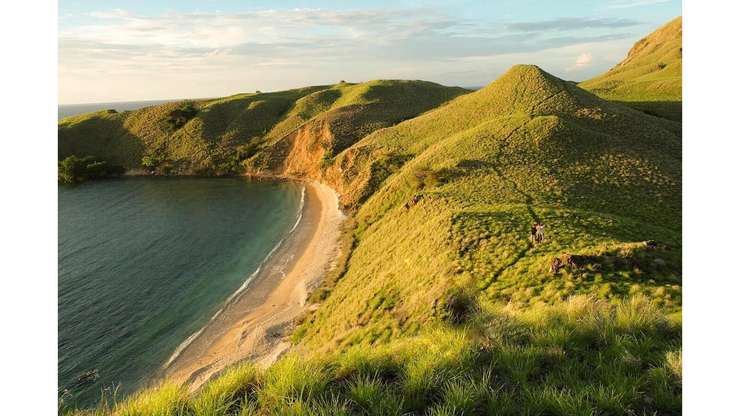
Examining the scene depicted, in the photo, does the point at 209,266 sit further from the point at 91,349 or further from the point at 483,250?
the point at 483,250

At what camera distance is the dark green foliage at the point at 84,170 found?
3273 inches

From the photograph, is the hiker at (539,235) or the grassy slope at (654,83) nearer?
the hiker at (539,235)

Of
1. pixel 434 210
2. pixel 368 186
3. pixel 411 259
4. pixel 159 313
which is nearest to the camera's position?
pixel 411 259

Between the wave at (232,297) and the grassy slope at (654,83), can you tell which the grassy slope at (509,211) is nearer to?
the wave at (232,297)

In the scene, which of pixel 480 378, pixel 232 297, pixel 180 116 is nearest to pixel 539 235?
pixel 480 378

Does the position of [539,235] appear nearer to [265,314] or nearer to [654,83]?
[265,314]

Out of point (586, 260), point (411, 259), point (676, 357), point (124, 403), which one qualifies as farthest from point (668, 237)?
point (124, 403)

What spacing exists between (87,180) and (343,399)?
101598mm

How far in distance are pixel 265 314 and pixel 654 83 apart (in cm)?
9855

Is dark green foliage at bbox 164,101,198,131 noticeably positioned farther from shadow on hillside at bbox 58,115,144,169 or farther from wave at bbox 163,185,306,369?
wave at bbox 163,185,306,369

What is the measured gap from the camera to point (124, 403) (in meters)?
6.68

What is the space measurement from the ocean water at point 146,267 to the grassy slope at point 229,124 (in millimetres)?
19541

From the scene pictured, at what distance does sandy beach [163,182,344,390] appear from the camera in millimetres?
23984

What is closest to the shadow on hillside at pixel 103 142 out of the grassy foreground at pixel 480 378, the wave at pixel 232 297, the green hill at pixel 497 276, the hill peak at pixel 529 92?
the green hill at pixel 497 276
